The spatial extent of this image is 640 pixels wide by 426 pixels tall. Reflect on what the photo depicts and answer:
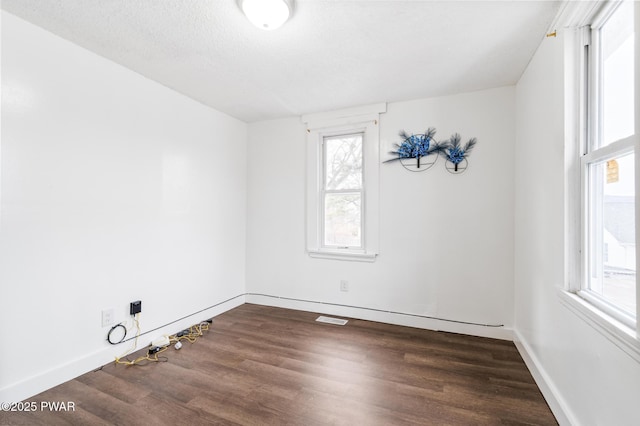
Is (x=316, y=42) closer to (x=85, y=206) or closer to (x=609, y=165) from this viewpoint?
(x=609, y=165)

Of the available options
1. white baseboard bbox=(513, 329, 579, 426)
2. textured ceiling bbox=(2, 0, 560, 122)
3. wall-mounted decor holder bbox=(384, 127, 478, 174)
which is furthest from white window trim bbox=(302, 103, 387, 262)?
white baseboard bbox=(513, 329, 579, 426)

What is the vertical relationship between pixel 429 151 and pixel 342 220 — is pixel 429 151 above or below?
above

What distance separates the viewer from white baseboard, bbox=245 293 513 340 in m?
2.86

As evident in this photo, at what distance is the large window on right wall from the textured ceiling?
0.45 metres

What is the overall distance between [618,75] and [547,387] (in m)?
1.85

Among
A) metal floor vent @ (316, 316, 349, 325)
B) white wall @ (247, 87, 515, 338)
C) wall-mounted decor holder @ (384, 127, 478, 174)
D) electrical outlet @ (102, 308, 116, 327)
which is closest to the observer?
electrical outlet @ (102, 308, 116, 327)

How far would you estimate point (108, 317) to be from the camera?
237 cm

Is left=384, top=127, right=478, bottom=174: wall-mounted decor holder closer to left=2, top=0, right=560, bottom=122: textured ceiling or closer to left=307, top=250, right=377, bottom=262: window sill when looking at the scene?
left=2, top=0, right=560, bottom=122: textured ceiling

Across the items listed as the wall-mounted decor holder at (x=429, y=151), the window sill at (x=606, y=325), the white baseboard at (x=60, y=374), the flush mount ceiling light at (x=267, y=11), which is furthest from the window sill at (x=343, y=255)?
the flush mount ceiling light at (x=267, y=11)

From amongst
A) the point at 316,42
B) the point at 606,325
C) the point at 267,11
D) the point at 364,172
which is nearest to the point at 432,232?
the point at 364,172

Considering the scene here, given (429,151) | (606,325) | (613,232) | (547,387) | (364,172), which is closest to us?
(606,325)

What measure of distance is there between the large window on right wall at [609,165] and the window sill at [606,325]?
3 centimetres

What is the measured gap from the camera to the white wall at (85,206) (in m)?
1.86

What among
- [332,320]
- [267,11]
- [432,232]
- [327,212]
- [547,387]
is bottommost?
[332,320]
